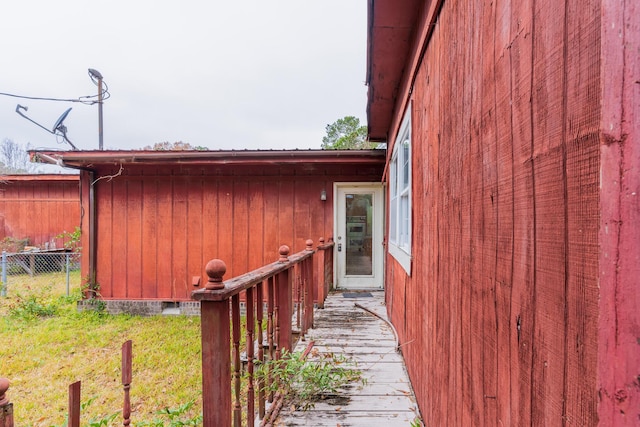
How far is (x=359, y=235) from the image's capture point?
5930mm

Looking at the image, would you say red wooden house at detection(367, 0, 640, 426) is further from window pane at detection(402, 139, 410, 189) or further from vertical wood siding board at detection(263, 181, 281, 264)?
vertical wood siding board at detection(263, 181, 281, 264)

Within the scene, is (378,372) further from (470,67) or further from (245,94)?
(245,94)

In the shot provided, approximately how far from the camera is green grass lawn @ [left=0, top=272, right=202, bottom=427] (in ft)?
10.2

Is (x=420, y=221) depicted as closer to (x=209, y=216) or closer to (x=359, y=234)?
(x=359, y=234)

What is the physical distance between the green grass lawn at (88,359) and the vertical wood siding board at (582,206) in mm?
2500

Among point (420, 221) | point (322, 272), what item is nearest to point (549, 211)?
point (420, 221)

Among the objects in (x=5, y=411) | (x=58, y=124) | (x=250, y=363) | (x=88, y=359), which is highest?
(x=58, y=124)

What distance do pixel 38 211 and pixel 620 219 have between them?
526 inches

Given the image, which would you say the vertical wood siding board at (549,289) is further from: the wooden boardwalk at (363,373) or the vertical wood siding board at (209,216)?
the vertical wood siding board at (209,216)

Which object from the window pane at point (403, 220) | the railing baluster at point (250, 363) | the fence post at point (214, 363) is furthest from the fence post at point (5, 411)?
the window pane at point (403, 220)

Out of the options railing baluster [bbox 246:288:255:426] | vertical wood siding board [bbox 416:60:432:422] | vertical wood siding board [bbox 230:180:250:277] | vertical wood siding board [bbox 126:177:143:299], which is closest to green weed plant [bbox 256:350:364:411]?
railing baluster [bbox 246:288:255:426]

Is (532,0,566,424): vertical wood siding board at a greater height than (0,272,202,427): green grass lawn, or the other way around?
(532,0,566,424): vertical wood siding board

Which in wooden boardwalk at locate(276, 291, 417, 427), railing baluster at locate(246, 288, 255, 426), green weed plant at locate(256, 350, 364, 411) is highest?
railing baluster at locate(246, 288, 255, 426)

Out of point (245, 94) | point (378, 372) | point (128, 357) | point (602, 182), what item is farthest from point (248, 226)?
point (245, 94)
